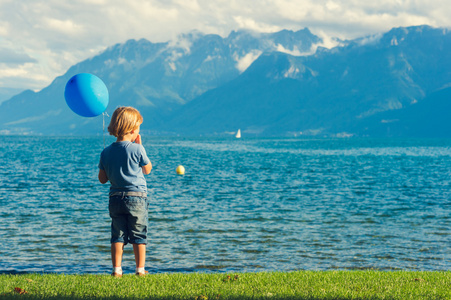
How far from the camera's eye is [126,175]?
912cm

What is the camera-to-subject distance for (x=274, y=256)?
17.1 meters

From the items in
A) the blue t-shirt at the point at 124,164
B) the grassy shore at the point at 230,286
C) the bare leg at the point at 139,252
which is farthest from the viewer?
the bare leg at the point at 139,252

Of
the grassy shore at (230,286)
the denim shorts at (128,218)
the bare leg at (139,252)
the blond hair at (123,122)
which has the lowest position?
the grassy shore at (230,286)

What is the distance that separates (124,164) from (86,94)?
2517 millimetres

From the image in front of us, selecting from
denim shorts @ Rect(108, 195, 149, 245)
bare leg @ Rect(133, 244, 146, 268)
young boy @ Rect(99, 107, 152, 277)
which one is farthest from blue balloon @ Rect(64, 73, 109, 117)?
bare leg @ Rect(133, 244, 146, 268)

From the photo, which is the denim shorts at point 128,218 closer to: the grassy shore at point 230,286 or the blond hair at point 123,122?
the grassy shore at point 230,286

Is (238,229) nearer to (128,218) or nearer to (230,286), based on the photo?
(230,286)

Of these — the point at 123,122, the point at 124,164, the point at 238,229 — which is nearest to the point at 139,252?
the point at 124,164

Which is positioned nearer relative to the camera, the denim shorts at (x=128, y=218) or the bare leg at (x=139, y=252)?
the denim shorts at (x=128, y=218)

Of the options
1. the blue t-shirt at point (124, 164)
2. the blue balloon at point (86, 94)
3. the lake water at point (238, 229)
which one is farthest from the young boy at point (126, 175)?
the lake water at point (238, 229)

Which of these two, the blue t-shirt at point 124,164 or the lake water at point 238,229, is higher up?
the blue t-shirt at point 124,164

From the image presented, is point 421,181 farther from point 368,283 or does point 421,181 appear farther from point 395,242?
point 368,283

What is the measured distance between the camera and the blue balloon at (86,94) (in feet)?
35.6

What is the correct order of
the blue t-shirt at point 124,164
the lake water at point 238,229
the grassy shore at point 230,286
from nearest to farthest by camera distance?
the grassy shore at point 230,286 < the blue t-shirt at point 124,164 < the lake water at point 238,229
